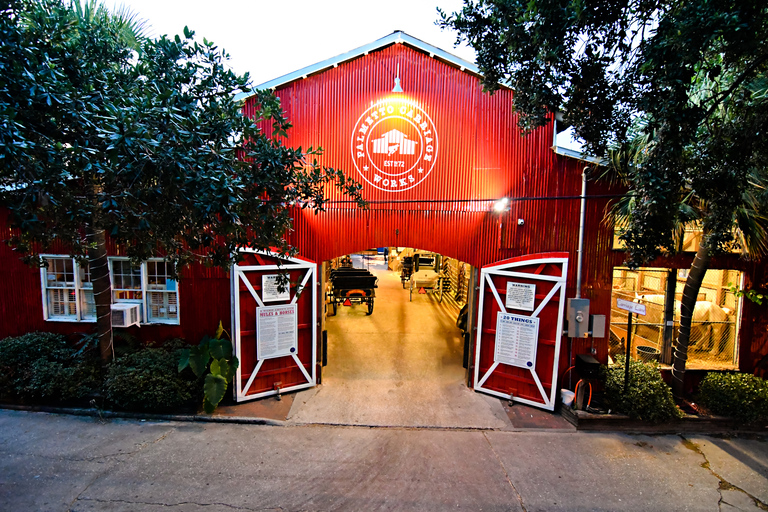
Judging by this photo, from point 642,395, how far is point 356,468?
5599 millimetres

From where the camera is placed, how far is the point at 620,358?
7.52 m

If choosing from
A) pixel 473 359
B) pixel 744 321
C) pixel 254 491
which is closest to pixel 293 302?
pixel 254 491

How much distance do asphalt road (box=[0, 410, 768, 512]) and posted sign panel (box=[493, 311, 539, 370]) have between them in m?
1.50

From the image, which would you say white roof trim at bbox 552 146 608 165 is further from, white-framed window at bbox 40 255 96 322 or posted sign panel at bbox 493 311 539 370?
white-framed window at bbox 40 255 96 322

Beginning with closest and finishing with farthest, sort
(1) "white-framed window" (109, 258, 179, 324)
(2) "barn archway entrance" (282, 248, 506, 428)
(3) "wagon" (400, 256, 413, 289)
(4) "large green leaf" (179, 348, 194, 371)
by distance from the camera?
(4) "large green leaf" (179, 348, 194, 371)
(2) "barn archway entrance" (282, 248, 506, 428)
(1) "white-framed window" (109, 258, 179, 324)
(3) "wagon" (400, 256, 413, 289)

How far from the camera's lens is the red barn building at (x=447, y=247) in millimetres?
7508

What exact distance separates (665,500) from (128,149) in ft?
27.0

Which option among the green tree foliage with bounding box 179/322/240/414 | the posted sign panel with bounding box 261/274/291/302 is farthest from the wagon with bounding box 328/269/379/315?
the green tree foliage with bounding box 179/322/240/414

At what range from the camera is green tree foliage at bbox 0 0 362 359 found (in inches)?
144

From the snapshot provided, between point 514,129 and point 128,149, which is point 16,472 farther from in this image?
point 514,129

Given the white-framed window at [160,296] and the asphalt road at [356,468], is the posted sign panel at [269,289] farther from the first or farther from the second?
the asphalt road at [356,468]

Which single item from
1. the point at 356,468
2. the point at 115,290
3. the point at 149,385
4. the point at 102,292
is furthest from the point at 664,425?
the point at 115,290

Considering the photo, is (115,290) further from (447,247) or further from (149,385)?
(447,247)

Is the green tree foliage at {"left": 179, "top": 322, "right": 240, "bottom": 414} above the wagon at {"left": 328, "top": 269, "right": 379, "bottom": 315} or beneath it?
beneath
